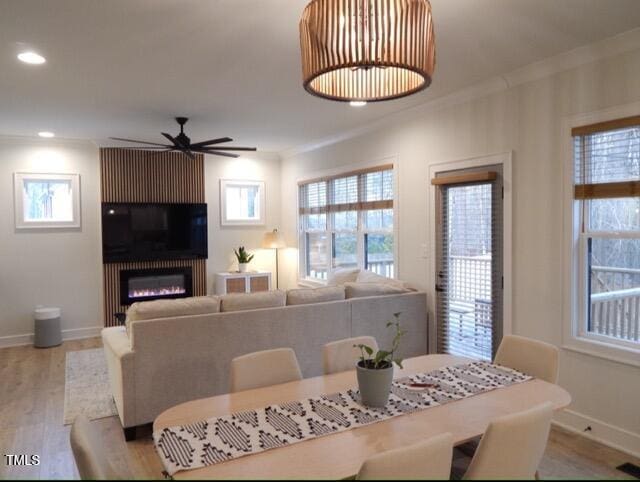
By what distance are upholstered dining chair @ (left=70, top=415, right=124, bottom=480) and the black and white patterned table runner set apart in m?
0.19

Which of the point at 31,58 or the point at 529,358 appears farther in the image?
the point at 31,58

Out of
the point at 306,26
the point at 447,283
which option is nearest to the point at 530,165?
the point at 447,283

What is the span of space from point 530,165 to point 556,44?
2.91 ft

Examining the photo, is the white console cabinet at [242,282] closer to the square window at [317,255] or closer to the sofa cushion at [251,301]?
the square window at [317,255]

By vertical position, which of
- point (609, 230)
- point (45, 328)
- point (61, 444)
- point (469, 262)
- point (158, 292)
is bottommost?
point (61, 444)

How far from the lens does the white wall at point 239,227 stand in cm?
707

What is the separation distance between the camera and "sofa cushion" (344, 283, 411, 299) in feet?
13.4

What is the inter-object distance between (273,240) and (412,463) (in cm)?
604

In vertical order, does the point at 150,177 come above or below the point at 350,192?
above

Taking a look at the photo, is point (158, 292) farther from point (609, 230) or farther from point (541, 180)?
point (609, 230)

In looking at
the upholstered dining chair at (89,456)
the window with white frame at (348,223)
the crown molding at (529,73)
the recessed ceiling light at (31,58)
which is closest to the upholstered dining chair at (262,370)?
the upholstered dining chair at (89,456)

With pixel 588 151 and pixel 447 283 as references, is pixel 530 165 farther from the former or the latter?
pixel 447 283

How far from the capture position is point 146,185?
6562mm

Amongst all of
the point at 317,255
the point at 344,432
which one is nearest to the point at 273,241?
the point at 317,255
